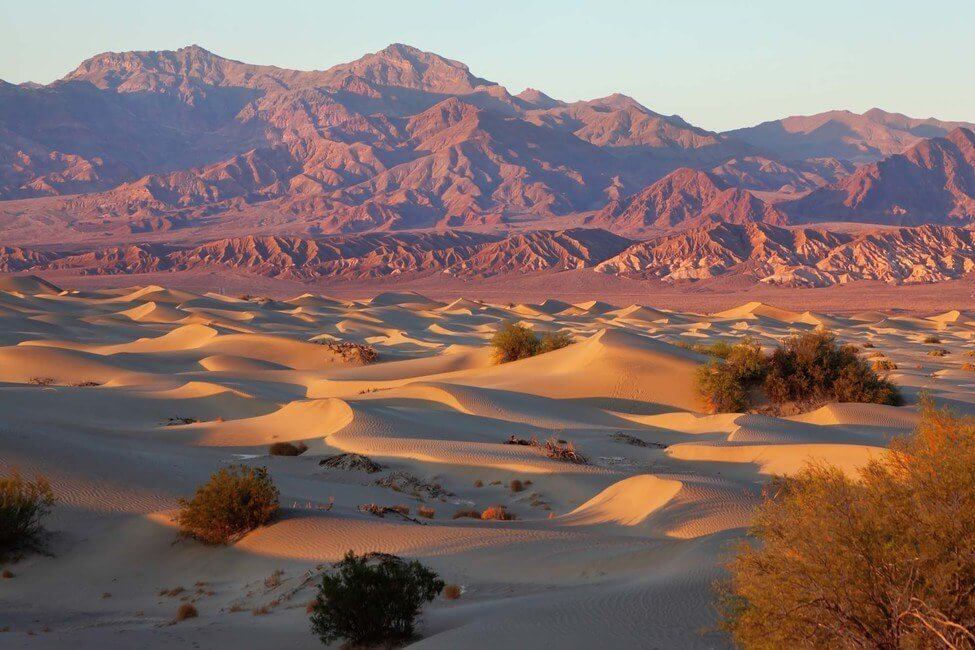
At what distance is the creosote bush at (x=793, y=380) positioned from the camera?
28.1 meters

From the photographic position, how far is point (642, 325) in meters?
68.4

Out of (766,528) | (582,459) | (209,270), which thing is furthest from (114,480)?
(209,270)

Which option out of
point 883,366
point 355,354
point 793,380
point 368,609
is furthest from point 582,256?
point 368,609

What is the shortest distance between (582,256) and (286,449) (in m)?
116

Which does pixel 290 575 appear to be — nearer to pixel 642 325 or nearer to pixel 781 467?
pixel 781 467

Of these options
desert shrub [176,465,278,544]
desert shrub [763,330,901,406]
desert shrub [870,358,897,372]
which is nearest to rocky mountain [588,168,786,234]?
desert shrub [870,358,897,372]

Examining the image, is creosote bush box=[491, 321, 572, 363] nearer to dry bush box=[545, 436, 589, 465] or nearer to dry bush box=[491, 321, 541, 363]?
dry bush box=[491, 321, 541, 363]

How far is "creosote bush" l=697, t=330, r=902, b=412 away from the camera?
28.1 meters

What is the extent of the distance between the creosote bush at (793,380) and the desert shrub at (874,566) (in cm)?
2142

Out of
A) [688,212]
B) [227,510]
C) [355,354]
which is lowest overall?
[355,354]

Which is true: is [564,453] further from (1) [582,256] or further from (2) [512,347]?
(1) [582,256]

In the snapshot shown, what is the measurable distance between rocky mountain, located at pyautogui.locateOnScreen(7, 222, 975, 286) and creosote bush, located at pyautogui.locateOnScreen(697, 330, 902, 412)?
91220 mm

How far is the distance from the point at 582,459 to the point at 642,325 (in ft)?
163

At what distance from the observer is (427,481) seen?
717 inches
